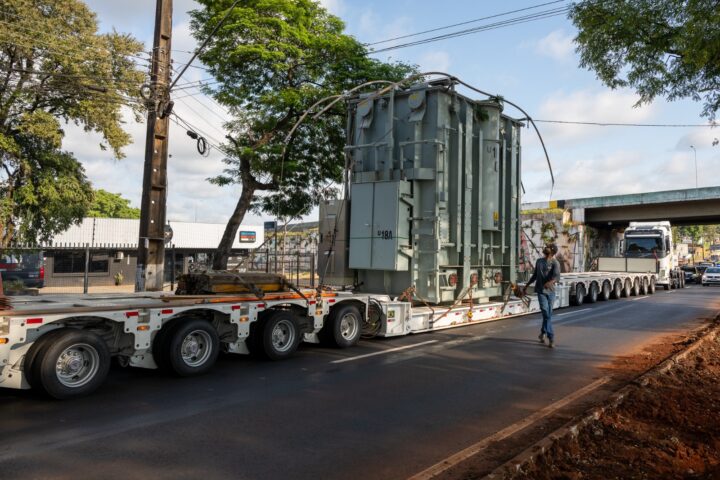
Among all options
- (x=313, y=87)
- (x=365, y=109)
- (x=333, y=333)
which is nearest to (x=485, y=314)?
(x=333, y=333)

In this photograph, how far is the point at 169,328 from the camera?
7.44 meters

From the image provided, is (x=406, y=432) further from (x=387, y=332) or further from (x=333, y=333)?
(x=387, y=332)

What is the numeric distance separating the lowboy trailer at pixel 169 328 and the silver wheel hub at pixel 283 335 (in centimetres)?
2

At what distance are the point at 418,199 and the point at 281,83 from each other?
338 inches

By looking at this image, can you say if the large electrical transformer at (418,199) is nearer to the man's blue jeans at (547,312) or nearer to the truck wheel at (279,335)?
the man's blue jeans at (547,312)

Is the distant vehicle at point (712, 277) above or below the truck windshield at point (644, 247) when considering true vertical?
below

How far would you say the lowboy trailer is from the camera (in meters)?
6.13

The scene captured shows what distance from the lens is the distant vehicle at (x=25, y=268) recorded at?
2002 centimetres

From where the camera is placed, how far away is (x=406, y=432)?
531cm

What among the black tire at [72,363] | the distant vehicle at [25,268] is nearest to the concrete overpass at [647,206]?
the distant vehicle at [25,268]

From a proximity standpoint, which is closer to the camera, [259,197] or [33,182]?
[259,197]

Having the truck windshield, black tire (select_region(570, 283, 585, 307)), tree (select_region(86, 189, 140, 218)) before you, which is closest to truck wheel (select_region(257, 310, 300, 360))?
black tire (select_region(570, 283, 585, 307))

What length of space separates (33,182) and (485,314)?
20.1 meters

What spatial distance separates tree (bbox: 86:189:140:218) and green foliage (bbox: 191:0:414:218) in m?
66.0
